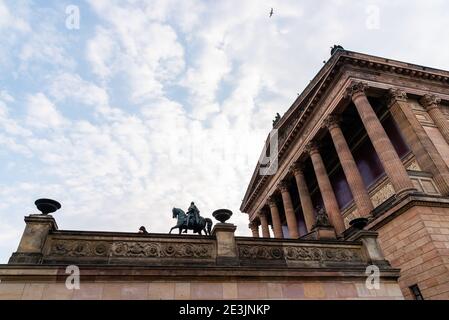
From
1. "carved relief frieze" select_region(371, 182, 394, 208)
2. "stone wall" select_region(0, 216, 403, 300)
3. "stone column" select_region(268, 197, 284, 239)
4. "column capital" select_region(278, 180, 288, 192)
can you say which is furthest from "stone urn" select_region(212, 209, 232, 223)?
"stone column" select_region(268, 197, 284, 239)

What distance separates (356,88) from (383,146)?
5.28 meters

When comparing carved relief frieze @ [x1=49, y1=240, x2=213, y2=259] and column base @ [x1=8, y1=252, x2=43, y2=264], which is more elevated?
carved relief frieze @ [x1=49, y1=240, x2=213, y2=259]

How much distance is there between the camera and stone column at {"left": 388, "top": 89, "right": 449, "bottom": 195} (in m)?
17.9

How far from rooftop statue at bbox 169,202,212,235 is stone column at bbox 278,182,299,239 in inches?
827

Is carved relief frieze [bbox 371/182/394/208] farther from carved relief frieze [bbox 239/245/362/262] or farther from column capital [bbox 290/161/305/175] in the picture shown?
carved relief frieze [bbox 239/245/362/262]

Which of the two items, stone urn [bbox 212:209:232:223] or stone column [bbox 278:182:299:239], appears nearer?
stone urn [bbox 212:209:232:223]

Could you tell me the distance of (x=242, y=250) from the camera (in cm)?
945

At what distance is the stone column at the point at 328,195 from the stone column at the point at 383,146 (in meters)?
Answer: 5.90

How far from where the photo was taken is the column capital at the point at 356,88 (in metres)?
21.6

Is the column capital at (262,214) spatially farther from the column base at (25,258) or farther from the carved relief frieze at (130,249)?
the column base at (25,258)

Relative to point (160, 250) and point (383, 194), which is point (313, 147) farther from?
point (160, 250)
